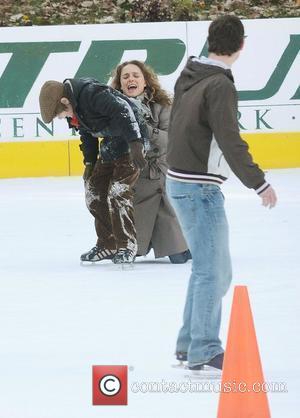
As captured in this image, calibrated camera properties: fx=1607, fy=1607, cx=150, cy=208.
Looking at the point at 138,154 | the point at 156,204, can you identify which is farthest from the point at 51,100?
the point at 156,204

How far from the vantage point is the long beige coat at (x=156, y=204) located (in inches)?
381

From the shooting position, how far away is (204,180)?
19.1ft

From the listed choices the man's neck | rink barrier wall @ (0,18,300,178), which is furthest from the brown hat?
rink barrier wall @ (0,18,300,178)

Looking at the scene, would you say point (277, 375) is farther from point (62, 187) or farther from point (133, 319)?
point (62, 187)

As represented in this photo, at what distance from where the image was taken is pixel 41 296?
326 inches

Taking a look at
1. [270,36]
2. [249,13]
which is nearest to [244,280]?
[270,36]

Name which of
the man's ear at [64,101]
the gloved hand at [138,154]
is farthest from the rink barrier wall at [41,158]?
the man's ear at [64,101]

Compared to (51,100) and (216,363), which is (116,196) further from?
(216,363)

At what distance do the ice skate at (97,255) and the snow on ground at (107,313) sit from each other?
0.07m

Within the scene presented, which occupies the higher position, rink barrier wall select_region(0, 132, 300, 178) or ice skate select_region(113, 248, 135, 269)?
ice skate select_region(113, 248, 135, 269)

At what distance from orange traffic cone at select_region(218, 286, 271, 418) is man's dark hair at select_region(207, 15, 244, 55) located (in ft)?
3.36

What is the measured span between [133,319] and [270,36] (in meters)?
10.2

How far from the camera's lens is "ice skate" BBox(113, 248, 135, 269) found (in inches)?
373

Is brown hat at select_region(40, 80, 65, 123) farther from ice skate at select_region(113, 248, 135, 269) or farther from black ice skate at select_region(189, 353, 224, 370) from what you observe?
black ice skate at select_region(189, 353, 224, 370)
